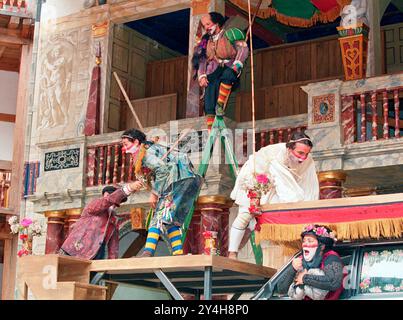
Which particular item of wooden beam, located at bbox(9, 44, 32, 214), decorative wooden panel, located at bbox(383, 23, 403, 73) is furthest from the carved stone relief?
decorative wooden panel, located at bbox(383, 23, 403, 73)

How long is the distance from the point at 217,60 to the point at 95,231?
4.31 meters

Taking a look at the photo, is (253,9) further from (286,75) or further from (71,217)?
(71,217)

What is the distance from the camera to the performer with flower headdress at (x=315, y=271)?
895cm

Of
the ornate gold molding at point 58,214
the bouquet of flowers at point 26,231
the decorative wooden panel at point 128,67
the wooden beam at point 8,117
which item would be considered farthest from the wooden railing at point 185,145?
the wooden beam at point 8,117

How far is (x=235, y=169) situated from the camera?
14.1m

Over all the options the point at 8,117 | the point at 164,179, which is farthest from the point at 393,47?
the point at 8,117

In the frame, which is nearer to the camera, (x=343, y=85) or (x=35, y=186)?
(x=343, y=85)

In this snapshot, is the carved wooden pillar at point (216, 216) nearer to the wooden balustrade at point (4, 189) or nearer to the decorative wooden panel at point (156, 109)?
the decorative wooden panel at point (156, 109)

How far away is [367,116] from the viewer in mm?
14039

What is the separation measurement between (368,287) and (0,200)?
500 inches

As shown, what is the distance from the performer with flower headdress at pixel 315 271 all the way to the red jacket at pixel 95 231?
3364mm
